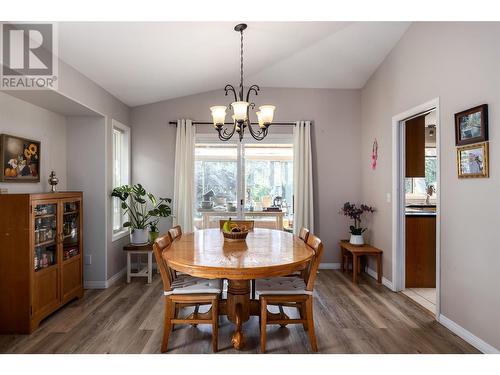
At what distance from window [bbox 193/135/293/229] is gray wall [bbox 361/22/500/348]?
1819 mm

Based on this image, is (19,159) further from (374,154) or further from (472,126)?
(374,154)

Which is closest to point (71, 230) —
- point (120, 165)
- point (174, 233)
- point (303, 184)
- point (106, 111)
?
point (174, 233)

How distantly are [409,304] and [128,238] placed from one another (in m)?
3.81

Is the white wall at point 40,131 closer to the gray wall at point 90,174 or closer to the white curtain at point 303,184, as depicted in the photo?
the gray wall at point 90,174

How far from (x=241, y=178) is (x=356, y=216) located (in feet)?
5.92

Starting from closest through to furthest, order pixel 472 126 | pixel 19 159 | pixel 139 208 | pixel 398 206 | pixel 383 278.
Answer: pixel 472 126, pixel 19 159, pixel 398 206, pixel 383 278, pixel 139 208

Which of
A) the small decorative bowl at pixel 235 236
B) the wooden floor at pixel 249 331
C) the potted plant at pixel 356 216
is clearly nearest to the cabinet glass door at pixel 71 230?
the wooden floor at pixel 249 331

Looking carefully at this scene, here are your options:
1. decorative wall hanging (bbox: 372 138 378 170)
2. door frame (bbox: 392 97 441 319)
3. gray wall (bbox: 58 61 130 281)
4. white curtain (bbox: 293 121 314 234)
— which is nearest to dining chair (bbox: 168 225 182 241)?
gray wall (bbox: 58 61 130 281)

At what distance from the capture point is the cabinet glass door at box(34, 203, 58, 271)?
9.07 feet

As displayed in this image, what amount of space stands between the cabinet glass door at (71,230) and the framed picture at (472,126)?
3817 mm

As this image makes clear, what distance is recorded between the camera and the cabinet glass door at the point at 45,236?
276 cm

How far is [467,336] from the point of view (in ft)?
8.07
